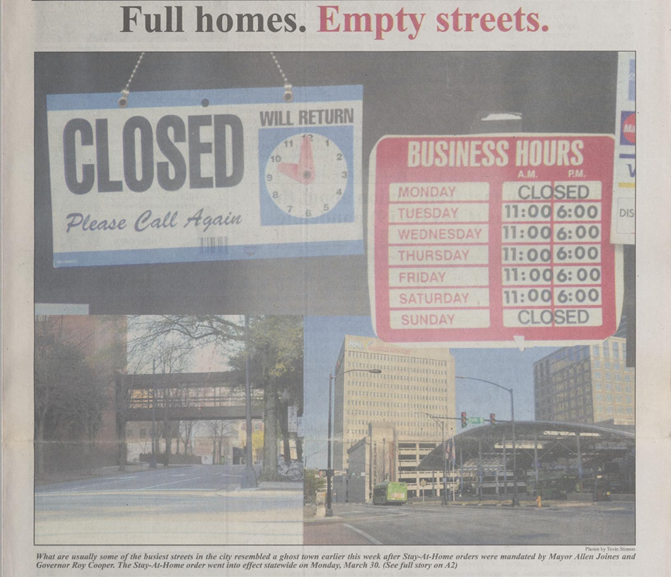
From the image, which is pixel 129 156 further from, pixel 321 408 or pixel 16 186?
pixel 321 408

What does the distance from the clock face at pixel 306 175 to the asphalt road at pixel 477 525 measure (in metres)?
1.58

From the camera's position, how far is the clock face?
4.15 m

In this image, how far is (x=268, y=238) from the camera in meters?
4.16

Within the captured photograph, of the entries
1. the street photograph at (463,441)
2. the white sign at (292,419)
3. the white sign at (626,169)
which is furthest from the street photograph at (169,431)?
the white sign at (626,169)

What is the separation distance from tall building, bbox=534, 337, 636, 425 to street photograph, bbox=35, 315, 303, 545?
4.25 ft

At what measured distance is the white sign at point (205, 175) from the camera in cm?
416

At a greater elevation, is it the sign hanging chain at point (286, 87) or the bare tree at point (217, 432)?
the sign hanging chain at point (286, 87)

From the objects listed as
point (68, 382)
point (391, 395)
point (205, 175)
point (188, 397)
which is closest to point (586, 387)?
point (391, 395)

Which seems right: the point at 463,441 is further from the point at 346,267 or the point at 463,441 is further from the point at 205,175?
the point at 205,175

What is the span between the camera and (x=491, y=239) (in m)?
4.17

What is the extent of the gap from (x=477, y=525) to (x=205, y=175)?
7.63ft

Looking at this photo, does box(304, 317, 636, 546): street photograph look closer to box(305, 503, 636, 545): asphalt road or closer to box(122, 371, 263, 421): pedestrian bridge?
box(305, 503, 636, 545): asphalt road

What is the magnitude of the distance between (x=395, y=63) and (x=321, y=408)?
1856 millimetres

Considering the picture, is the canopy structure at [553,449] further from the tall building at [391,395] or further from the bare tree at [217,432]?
the bare tree at [217,432]
